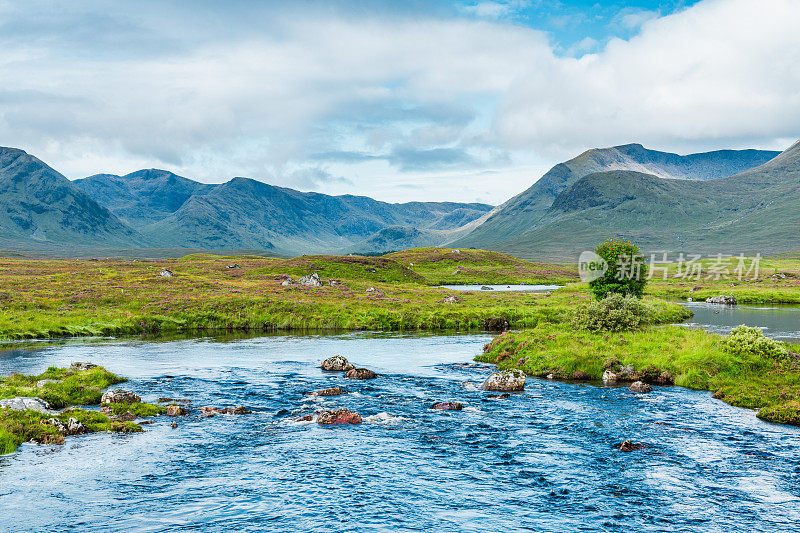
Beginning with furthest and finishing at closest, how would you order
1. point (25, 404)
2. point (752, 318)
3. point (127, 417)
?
point (752, 318), point (127, 417), point (25, 404)

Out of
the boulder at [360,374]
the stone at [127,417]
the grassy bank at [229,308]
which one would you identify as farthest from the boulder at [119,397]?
the grassy bank at [229,308]

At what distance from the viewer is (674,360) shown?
4250cm

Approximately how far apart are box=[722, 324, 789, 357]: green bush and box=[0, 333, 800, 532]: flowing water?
624 cm

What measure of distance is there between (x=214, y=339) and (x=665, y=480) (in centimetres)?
5552

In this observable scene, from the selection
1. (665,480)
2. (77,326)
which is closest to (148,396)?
(665,480)

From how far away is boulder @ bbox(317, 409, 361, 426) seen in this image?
31344 millimetres

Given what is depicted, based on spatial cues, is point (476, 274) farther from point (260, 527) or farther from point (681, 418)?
point (260, 527)

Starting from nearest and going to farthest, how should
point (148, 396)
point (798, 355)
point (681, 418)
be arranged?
point (681, 418), point (148, 396), point (798, 355)

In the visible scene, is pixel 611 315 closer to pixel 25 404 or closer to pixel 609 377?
pixel 609 377

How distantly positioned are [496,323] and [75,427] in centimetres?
5823

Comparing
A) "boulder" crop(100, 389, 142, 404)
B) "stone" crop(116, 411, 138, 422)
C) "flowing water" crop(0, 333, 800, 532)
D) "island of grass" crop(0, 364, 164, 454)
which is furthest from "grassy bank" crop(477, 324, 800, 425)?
"island of grass" crop(0, 364, 164, 454)

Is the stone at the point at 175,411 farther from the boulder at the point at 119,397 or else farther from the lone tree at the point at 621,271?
the lone tree at the point at 621,271

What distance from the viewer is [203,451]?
26.5m

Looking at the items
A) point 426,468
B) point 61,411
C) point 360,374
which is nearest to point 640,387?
point 360,374
